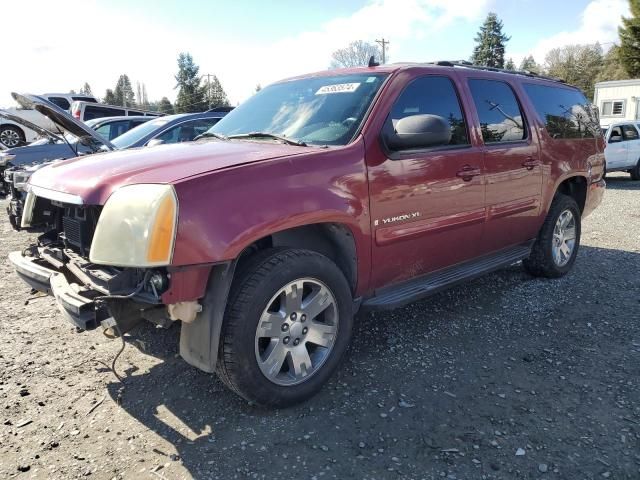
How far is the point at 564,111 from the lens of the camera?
16.9ft

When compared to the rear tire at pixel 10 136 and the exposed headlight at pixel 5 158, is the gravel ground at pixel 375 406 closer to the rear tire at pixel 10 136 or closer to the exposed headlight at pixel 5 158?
the exposed headlight at pixel 5 158

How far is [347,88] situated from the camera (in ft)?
11.5

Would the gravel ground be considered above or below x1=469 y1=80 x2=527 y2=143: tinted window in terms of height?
below

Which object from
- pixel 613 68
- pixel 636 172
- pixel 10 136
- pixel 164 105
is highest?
pixel 164 105

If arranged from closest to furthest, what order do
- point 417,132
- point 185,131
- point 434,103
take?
point 417,132
point 434,103
point 185,131

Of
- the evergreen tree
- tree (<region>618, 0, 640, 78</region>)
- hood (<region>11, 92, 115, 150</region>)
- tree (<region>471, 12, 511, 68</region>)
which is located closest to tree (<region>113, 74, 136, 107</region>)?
the evergreen tree

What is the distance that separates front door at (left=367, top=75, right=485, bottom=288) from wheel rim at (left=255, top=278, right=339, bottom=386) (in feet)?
1.66

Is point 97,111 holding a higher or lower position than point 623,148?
higher

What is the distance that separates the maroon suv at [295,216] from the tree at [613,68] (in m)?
42.9

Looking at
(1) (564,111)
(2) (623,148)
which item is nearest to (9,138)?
(1) (564,111)

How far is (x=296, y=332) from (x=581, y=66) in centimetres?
6673

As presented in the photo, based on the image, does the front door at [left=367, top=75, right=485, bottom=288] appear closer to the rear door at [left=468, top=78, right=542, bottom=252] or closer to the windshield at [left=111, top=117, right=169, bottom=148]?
the rear door at [left=468, top=78, right=542, bottom=252]

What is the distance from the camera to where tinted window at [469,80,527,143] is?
4.04 m

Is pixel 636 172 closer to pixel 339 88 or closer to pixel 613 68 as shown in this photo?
pixel 339 88
